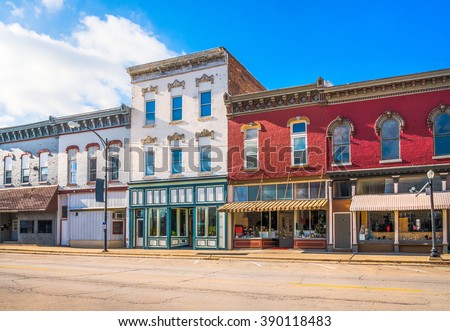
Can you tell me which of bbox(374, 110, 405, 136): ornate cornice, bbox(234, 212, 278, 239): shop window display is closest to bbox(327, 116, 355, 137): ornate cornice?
bbox(374, 110, 405, 136): ornate cornice

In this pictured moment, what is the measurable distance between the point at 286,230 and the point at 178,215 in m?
7.81

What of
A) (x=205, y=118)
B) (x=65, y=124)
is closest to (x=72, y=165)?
(x=65, y=124)

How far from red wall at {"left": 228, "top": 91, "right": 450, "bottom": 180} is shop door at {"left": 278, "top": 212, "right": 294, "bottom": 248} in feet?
8.45

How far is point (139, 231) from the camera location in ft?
104

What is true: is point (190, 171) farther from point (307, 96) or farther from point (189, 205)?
point (307, 96)

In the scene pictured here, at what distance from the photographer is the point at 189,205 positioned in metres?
29.7

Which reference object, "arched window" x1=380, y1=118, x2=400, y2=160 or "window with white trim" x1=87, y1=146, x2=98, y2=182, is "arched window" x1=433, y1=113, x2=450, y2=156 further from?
"window with white trim" x1=87, y1=146, x2=98, y2=182

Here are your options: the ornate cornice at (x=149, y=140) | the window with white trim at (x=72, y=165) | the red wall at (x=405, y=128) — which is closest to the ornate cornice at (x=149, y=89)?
the ornate cornice at (x=149, y=140)

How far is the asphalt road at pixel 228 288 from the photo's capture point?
1018cm

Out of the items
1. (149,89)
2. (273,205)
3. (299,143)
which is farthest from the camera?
(149,89)

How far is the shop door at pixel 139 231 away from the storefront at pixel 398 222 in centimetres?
1473

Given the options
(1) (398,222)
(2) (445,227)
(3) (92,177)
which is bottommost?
(2) (445,227)

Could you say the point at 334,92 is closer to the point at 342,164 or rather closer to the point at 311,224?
the point at 342,164

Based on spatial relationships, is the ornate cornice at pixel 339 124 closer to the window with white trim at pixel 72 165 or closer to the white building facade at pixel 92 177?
the white building facade at pixel 92 177
